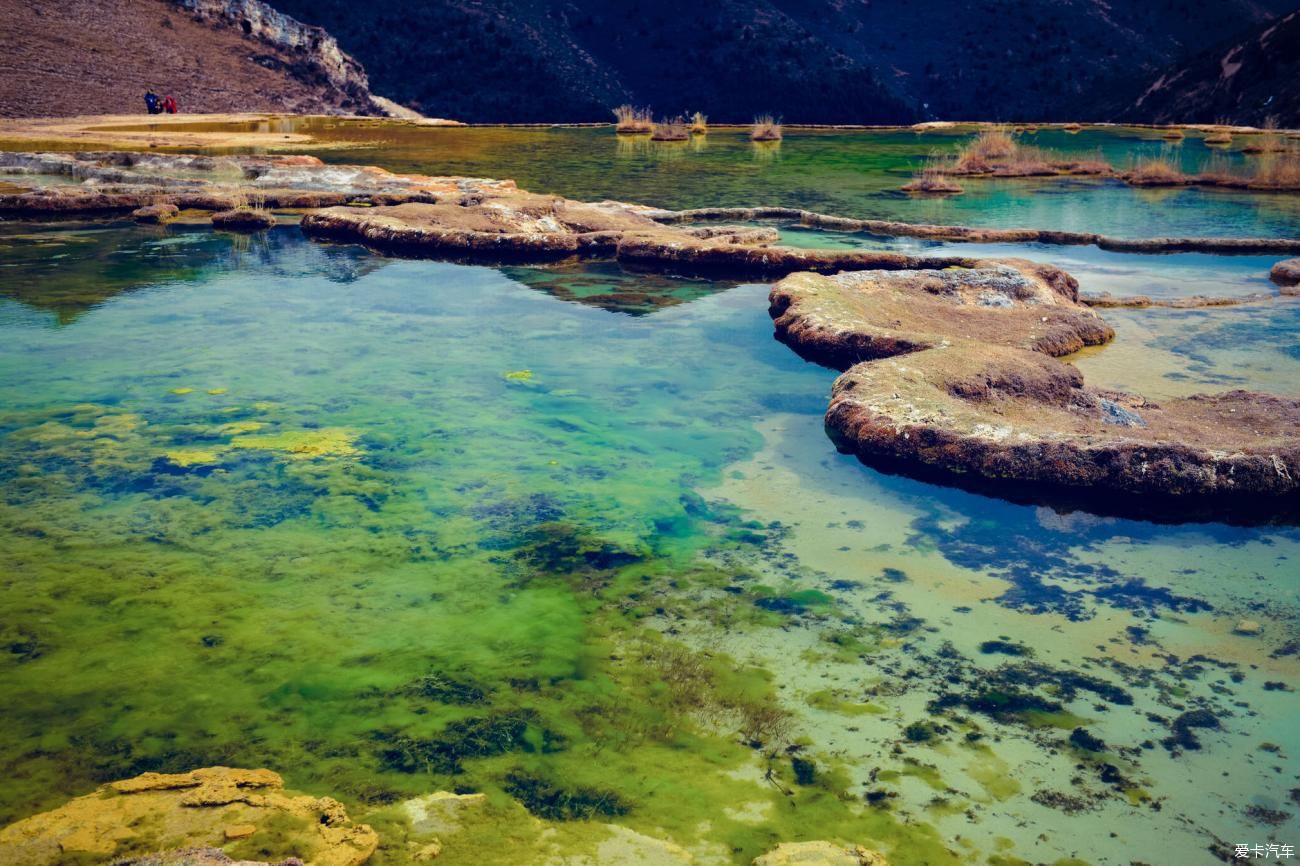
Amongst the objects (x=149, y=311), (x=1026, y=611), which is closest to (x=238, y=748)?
(x=1026, y=611)

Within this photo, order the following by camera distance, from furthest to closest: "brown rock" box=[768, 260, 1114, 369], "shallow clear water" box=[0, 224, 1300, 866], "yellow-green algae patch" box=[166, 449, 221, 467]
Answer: "brown rock" box=[768, 260, 1114, 369], "yellow-green algae patch" box=[166, 449, 221, 467], "shallow clear water" box=[0, 224, 1300, 866]

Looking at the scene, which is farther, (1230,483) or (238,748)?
(1230,483)

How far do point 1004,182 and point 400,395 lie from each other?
47.3 feet

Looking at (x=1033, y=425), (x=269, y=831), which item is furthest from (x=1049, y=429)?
(x=269, y=831)

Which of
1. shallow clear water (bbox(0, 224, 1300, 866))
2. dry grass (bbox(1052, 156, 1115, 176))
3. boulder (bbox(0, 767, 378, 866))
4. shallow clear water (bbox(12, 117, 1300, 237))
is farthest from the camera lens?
dry grass (bbox(1052, 156, 1115, 176))

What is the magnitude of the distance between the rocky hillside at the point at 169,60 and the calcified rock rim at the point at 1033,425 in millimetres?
29247

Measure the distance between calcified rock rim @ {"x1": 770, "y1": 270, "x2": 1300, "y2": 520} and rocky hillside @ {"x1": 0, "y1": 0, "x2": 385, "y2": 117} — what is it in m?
29.2

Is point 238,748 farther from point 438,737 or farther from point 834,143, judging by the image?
point 834,143

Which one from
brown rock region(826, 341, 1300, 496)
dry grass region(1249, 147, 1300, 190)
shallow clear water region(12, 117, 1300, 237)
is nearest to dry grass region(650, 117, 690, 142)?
shallow clear water region(12, 117, 1300, 237)

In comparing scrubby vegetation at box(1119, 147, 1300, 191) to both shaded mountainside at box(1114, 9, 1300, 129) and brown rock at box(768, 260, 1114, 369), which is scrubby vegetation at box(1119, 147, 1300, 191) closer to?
brown rock at box(768, 260, 1114, 369)

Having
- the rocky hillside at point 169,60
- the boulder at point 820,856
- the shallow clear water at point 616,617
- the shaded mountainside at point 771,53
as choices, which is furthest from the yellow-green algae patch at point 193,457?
the shaded mountainside at point 771,53

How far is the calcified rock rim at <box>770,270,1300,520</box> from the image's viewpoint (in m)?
4.55

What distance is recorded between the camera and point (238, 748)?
286 centimetres

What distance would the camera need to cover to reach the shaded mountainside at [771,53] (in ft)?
152
